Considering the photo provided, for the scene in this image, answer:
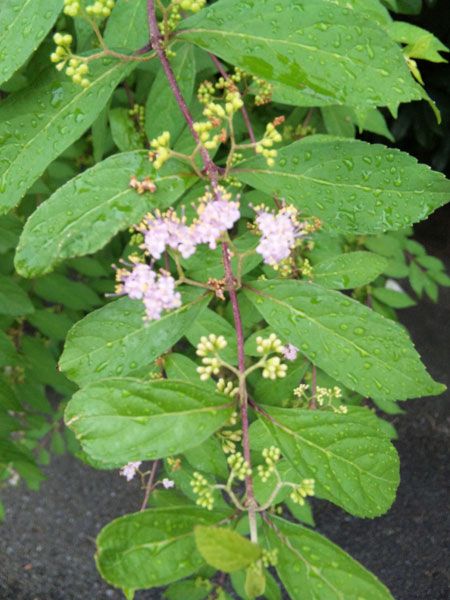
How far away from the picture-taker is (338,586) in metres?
0.76

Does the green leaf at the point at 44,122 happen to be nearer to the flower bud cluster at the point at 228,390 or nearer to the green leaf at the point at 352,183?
the green leaf at the point at 352,183

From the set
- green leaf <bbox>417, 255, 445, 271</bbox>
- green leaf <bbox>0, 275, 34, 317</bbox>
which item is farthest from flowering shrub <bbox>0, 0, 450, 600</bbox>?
green leaf <bbox>417, 255, 445, 271</bbox>

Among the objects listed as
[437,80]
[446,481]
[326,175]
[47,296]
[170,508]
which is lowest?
[446,481]

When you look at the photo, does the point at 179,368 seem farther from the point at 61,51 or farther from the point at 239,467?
the point at 61,51

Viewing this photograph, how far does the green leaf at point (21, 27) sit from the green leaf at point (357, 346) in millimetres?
489

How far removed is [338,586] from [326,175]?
0.52 meters

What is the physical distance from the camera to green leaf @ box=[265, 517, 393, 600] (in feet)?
2.44

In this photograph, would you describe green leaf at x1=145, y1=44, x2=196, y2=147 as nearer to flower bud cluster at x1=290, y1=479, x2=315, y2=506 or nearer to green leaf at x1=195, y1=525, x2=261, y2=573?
flower bud cluster at x1=290, y1=479, x2=315, y2=506

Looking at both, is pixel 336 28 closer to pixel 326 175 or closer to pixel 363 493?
pixel 326 175

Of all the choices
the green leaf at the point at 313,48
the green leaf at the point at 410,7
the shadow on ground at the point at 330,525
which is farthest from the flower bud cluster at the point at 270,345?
the shadow on ground at the point at 330,525

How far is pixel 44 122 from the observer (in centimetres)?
102

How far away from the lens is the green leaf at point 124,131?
1.41 m

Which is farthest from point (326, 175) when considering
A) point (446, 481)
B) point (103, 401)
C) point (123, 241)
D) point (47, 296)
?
point (446, 481)

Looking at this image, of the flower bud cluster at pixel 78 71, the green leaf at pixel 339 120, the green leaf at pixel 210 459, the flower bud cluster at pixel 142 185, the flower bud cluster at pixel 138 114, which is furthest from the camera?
the green leaf at pixel 339 120
